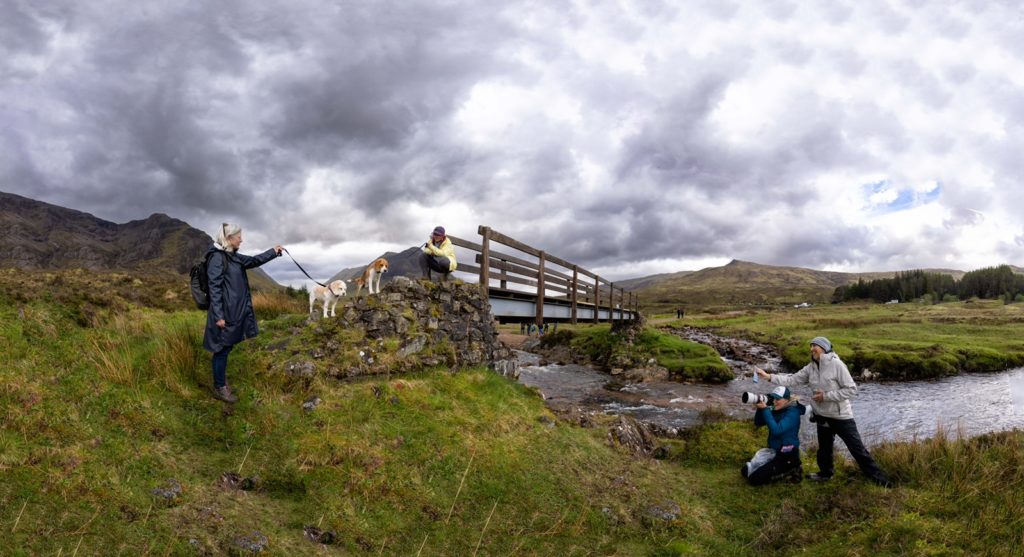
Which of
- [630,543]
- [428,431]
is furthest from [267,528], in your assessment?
[630,543]

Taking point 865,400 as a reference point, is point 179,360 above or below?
above

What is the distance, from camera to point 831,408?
838 centimetres

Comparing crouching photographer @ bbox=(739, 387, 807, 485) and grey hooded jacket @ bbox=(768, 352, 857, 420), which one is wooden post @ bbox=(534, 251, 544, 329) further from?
grey hooded jacket @ bbox=(768, 352, 857, 420)

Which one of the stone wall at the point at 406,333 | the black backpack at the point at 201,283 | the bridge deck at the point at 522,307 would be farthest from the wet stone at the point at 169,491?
the bridge deck at the point at 522,307

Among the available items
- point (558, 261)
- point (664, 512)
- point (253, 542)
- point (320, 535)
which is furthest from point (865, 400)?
point (253, 542)

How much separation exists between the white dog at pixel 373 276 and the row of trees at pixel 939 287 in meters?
160

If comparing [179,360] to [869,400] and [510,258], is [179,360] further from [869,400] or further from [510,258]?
[869,400]

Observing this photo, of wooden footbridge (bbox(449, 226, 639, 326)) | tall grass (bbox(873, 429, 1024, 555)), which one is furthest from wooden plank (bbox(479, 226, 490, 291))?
tall grass (bbox(873, 429, 1024, 555))

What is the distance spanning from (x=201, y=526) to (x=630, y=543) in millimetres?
5537

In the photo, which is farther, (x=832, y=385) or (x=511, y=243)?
(x=511, y=243)

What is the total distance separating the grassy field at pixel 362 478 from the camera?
5.21 m

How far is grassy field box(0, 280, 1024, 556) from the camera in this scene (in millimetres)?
5215

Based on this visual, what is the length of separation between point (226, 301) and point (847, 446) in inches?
439

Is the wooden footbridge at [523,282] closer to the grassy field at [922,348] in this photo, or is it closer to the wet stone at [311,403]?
the wet stone at [311,403]
